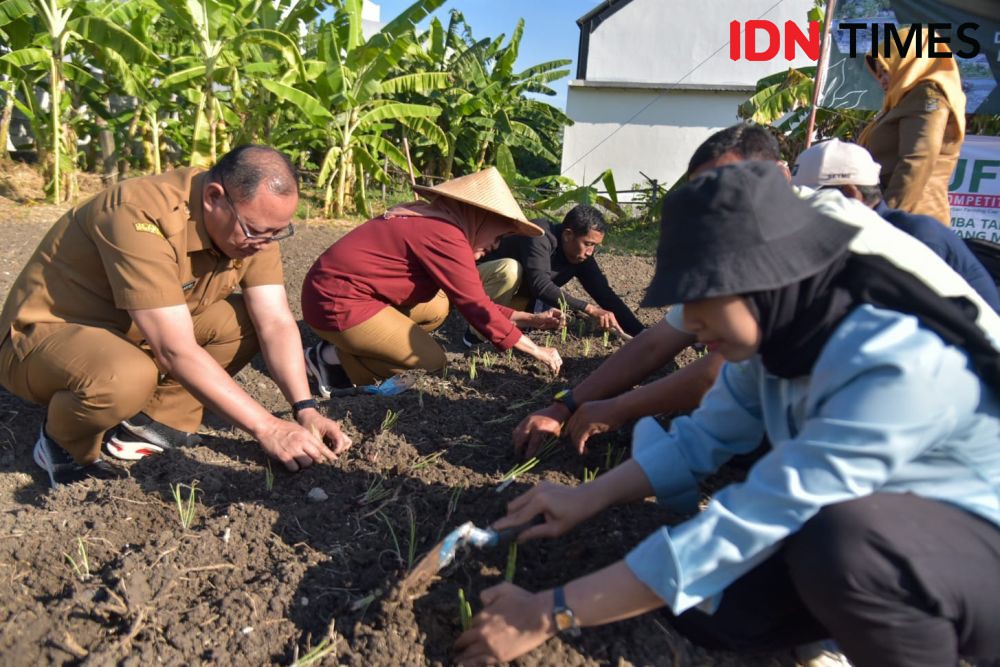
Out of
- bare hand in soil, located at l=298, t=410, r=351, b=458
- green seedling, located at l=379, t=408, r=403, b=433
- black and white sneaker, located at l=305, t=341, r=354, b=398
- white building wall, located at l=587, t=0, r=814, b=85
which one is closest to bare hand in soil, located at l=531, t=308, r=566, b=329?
black and white sneaker, located at l=305, t=341, r=354, b=398

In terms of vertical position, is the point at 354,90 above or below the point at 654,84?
below

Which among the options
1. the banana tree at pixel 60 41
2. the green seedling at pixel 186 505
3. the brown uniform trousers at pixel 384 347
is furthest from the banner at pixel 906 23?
the banana tree at pixel 60 41

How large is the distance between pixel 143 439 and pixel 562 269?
2.62 metres

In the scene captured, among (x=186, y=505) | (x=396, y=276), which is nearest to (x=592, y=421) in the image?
(x=186, y=505)

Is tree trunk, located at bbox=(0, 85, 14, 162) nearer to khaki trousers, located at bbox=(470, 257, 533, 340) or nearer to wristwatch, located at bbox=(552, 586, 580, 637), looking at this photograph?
khaki trousers, located at bbox=(470, 257, 533, 340)

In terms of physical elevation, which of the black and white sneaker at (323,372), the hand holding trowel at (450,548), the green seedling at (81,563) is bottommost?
the black and white sneaker at (323,372)

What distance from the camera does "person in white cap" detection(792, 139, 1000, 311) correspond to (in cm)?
203

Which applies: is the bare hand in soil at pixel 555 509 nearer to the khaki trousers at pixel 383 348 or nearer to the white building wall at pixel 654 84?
the khaki trousers at pixel 383 348

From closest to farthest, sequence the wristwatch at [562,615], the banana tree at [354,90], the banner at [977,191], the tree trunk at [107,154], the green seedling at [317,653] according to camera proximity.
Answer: the wristwatch at [562,615]
the green seedling at [317,653]
the banner at [977,191]
the banana tree at [354,90]
the tree trunk at [107,154]

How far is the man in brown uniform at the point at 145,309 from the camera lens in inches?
89.0

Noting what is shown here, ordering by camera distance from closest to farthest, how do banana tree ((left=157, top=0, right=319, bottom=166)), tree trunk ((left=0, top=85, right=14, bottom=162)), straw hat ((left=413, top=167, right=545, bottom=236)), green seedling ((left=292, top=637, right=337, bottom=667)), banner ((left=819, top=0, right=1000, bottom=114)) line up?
green seedling ((left=292, top=637, right=337, bottom=667)) < straw hat ((left=413, top=167, right=545, bottom=236)) < banner ((left=819, top=0, right=1000, bottom=114)) < banana tree ((left=157, top=0, right=319, bottom=166)) < tree trunk ((left=0, top=85, right=14, bottom=162))

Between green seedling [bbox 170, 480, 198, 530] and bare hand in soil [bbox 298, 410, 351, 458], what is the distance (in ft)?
1.39

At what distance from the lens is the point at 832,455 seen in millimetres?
1126

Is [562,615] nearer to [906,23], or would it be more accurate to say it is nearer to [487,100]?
[906,23]
